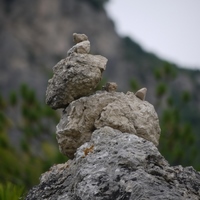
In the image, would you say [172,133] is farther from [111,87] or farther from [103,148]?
[103,148]

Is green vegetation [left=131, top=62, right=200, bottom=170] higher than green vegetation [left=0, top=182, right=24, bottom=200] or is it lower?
higher

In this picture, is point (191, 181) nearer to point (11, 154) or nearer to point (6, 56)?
point (11, 154)

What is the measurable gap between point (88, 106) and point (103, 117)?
0.24m

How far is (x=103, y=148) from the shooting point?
4977 millimetres

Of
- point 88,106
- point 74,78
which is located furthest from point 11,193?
point 74,78

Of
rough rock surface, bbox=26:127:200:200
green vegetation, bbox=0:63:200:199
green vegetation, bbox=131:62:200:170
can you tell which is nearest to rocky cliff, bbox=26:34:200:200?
rough rock surface, bbox=26:127:200:200

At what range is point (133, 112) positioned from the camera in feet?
18.7

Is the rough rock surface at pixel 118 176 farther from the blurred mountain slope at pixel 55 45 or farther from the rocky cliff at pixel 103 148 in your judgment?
the blurred mountain slope at pixel 55 45

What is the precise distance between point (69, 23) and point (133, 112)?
4604cm

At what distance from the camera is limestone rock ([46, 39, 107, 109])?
5828 millimetres

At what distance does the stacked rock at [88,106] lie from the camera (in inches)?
223

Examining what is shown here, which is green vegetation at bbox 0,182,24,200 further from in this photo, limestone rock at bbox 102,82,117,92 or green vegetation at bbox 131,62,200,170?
green vegetation at bbox 131,62,200,170

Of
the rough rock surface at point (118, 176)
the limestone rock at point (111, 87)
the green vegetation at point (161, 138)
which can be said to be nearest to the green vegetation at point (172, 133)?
the green vegetation at point (161, 138)

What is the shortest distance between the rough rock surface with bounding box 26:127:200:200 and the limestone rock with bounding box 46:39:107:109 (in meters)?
0.71
